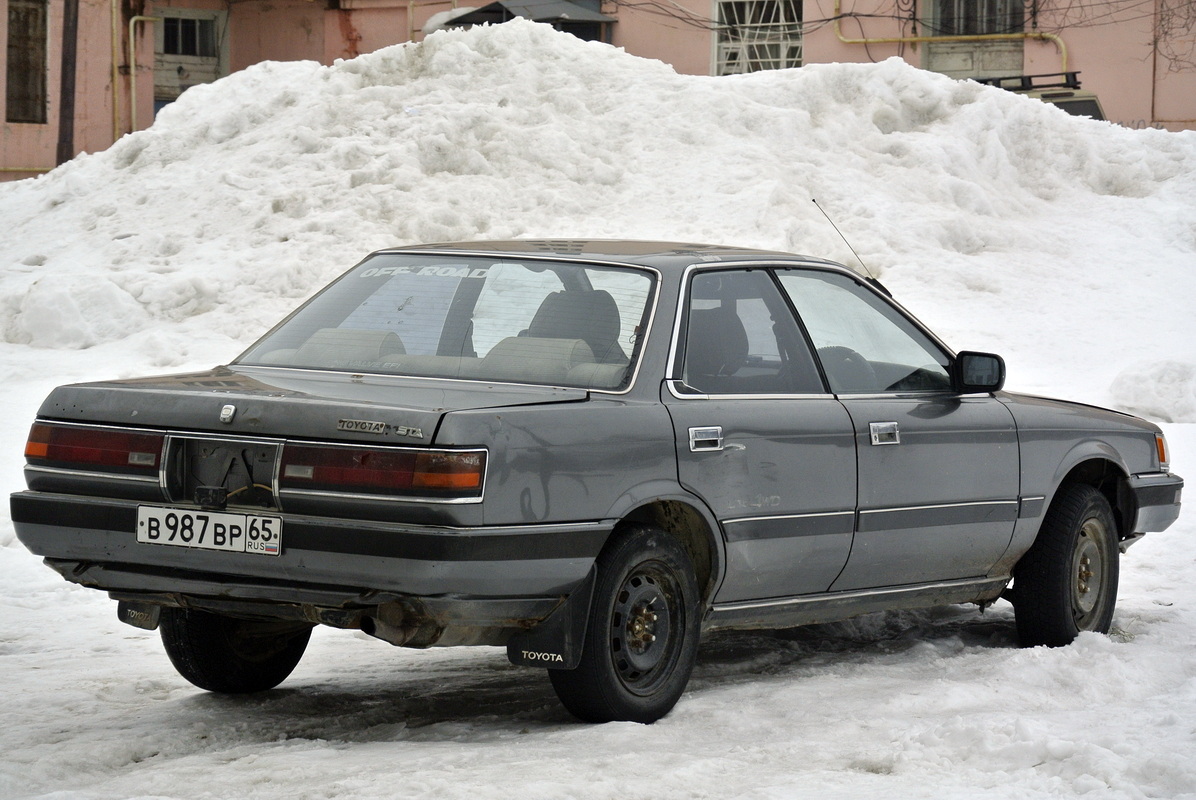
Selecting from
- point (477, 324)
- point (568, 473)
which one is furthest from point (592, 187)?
point (568, 473)

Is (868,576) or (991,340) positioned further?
(991,340)

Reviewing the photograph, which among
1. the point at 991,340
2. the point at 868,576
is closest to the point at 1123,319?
the point at 991,340

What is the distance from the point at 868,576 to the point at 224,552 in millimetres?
2358

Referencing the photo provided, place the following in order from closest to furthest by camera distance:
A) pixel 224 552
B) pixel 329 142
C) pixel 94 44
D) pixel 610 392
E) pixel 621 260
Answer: pixel 224 552, pixel 610 392, pixel 621 260, pixel 329 142, pixel 94 44

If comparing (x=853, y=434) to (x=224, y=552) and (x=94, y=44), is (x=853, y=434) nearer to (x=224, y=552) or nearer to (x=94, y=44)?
(x=224, y=552)

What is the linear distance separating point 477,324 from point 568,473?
0.93 m

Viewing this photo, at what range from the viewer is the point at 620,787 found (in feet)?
13.8

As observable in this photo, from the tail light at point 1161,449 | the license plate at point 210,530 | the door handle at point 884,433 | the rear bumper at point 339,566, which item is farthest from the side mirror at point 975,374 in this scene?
the license plate at point 210,530

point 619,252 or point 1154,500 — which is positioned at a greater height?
point 619,252

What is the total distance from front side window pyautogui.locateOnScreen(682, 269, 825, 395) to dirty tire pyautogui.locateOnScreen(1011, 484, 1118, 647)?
150 cm

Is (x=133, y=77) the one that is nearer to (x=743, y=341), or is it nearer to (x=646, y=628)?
(x=743, y=341)

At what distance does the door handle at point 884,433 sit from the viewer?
577 cm

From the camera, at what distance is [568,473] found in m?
4.63

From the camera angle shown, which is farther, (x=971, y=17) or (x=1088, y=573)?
(x=971, y=17)
